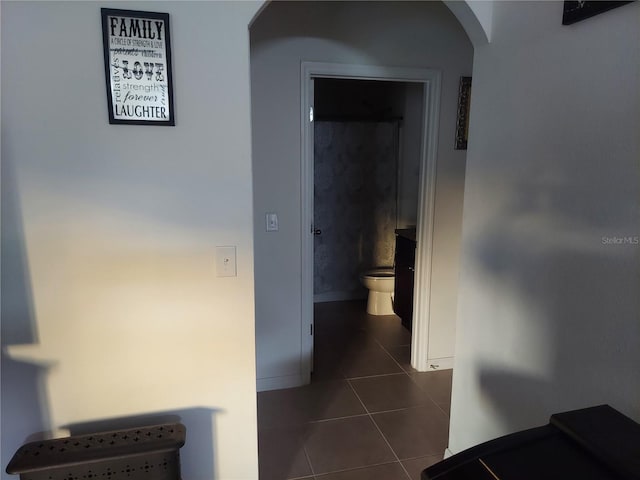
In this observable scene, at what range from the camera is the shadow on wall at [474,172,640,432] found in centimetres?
121

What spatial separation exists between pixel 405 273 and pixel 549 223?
7.76 ft

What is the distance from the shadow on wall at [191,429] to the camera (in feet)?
5.32

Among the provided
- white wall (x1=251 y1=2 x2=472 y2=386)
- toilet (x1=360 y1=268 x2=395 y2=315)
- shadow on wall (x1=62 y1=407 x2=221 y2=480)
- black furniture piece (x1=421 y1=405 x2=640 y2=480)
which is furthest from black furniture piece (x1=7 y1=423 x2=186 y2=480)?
toilet (x1=360 y1=268 x2=395 y2=315)

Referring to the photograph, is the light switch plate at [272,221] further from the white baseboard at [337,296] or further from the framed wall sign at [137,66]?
the white baseboard at [337,296]

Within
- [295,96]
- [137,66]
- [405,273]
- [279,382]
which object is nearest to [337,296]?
[405,273]

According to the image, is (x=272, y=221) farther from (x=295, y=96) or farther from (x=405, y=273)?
(x=405, y=273)

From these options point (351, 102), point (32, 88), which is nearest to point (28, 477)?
point (32, 88)

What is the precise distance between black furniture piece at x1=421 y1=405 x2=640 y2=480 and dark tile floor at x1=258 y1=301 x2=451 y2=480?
4.21 feet

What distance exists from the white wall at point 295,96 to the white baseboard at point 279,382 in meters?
0.01

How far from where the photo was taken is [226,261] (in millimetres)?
1620

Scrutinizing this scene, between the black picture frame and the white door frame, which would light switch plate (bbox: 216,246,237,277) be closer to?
the white door frame

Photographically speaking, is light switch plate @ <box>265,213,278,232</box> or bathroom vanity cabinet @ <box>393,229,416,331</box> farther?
bathroom vanity cabinet @ <box>393,229,416,331</box>

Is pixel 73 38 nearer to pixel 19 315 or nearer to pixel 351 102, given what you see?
pixel 19 315

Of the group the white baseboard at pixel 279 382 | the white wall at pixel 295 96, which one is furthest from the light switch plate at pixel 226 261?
the white baseboard at pixel 279 382
